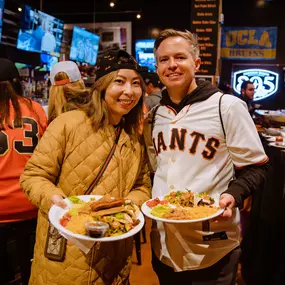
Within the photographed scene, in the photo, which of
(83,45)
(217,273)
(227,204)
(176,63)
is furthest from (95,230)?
(83,45)

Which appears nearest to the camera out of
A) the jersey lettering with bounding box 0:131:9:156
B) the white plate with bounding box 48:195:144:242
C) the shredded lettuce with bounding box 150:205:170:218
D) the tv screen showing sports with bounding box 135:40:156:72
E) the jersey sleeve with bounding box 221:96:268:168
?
the white plate with bounding box 48:195:144:242

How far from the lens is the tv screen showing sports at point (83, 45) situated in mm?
11055

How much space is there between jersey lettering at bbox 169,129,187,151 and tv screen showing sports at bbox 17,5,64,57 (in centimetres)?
640

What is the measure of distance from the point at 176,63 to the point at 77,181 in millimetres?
842

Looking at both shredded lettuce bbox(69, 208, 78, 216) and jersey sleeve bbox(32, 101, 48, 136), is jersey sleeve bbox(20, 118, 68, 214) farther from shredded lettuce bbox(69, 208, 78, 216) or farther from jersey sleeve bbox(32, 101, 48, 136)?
jersey sleeve bbox(32, 101, 48, 136)

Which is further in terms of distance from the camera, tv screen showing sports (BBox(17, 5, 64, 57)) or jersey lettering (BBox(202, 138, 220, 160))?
tv screen showing sports (BBox(17, 5, 64, 57))

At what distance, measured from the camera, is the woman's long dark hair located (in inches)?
100

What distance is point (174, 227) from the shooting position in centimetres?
203

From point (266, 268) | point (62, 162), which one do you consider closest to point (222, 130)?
point (62, 162)

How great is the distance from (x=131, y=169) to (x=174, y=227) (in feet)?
1.34

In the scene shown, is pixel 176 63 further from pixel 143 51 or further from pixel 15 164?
pixel 143 51

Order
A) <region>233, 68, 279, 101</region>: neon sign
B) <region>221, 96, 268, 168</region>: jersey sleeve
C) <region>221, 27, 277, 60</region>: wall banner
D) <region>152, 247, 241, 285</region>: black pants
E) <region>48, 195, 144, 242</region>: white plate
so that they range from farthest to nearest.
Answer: <region>233, 68, 279, 101</region>: neon sign, <region>221, 27, 277, 60</region>: wall banner, <region>152, 247, 241, 285</region>: black pants, <region>221, 96, 268, 168</region>: jersey sleeve, <region>48, 195, 144, 242</region>: white plate

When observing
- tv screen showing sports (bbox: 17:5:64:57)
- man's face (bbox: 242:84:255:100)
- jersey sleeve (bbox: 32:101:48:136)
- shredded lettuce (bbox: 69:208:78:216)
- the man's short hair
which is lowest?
shredded lettuce (bbox: 69:208:78:216)

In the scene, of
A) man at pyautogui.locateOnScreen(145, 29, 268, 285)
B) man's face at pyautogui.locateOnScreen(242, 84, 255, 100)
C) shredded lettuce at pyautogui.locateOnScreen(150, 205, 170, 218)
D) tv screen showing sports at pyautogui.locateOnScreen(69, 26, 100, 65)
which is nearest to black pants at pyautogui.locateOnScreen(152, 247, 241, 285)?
man at pyautogui.locateOnScreen(145, 29, 268, 285)
